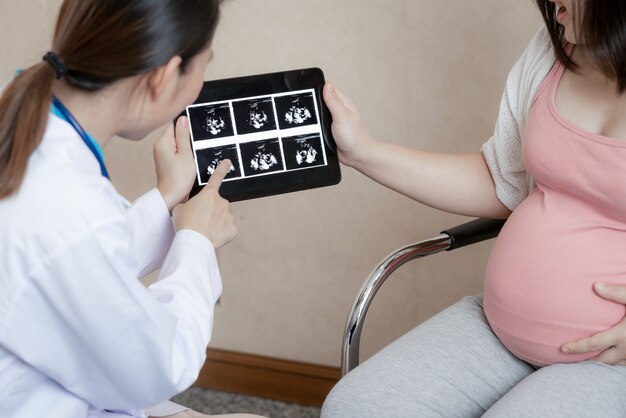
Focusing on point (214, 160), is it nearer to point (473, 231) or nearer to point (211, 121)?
point (211, 121)

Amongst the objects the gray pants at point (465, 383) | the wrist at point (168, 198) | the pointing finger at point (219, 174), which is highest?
the pointing finger at point (219, 174)

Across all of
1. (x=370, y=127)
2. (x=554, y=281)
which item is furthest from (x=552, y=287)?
(x=370, y=127)

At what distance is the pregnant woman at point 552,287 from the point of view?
1027 mm

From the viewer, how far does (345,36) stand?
176 centimetres

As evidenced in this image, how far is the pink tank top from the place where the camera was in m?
1.05

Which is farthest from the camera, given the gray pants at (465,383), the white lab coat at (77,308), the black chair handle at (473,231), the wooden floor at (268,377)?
the wooden floor at (268,377)

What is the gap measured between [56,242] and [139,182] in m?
1.30

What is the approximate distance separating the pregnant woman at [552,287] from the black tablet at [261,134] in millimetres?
295

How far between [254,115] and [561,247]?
1.56 feet

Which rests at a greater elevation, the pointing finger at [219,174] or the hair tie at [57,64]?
the hair tie at [57,64]

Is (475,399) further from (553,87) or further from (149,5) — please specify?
(149,5)

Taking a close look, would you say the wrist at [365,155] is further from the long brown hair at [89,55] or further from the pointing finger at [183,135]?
the long brown hair at [89,55]

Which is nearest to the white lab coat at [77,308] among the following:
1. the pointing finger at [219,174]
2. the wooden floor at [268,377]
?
the pointing finger at [219,174]

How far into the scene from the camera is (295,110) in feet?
3.96
